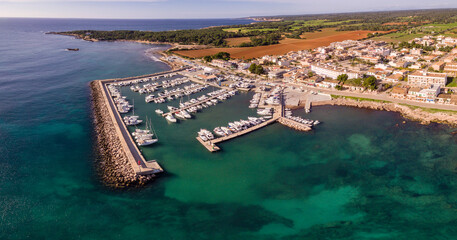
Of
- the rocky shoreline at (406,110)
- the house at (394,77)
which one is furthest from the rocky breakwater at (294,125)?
the house at (394,77)

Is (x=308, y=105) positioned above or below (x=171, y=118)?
above

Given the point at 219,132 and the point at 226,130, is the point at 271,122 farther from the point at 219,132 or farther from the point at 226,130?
the point at 219,132

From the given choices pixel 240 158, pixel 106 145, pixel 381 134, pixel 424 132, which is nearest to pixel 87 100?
pixel 106 145

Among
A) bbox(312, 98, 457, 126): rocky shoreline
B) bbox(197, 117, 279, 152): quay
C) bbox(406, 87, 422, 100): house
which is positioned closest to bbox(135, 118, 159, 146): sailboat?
bbox(197, 117, 279, 152): quay

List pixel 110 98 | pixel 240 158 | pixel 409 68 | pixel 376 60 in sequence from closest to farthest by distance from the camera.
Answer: pixel 240 158, pixel 110 98, pixel 409 68, pixel 376 60

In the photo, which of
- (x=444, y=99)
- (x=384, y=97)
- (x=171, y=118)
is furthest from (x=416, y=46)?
(x=171, y=118)

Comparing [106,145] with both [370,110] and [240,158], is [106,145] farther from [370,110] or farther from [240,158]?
[370,110]

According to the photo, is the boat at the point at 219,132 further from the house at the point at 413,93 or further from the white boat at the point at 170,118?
the house at the point at 413,93
